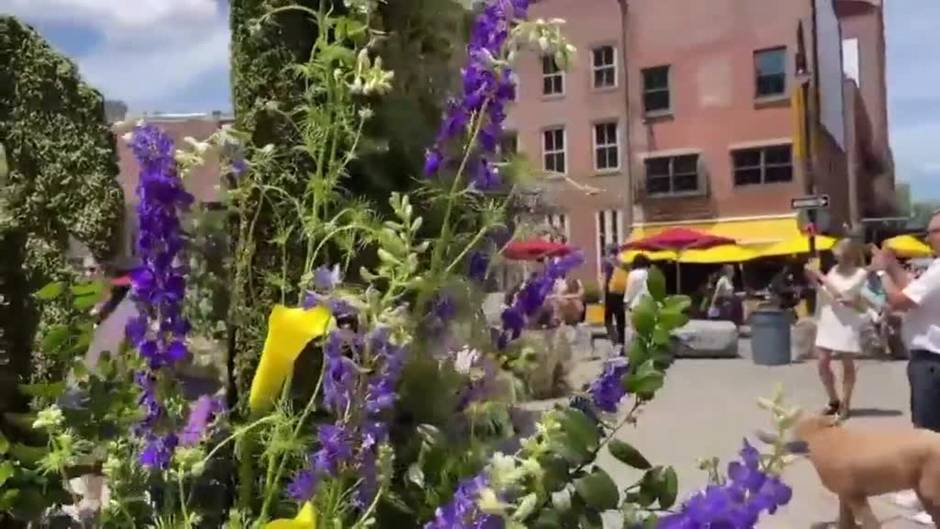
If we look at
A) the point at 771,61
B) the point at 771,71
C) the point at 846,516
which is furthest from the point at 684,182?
the point at 846,516

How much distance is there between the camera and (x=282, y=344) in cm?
165

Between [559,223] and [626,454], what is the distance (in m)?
0.55

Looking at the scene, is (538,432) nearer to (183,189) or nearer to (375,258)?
(375,258)

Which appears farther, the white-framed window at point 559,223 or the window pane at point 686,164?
the window pane at point 686,164

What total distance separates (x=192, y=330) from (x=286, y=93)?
16.5 inches

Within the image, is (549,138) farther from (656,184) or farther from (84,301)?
(84,301)

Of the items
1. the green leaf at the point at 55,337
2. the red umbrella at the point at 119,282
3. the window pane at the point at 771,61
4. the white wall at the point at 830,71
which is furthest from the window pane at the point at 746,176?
the green leaf at the point at 55,337

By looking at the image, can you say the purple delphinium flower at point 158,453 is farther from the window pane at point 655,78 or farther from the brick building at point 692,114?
the window pane at point 655,78

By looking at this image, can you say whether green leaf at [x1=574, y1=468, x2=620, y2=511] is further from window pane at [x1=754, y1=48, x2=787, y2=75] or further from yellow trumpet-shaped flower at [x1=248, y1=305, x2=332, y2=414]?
window pane at [x1=754, y1=48, x2=787, y2=75]

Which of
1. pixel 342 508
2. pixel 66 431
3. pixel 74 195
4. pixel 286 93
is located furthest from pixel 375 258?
pixel 74 195

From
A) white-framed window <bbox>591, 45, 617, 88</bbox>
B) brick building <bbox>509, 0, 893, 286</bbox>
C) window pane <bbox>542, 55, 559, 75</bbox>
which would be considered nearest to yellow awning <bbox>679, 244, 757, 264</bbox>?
brick building <bbox>509, 0, 893, 286</bbox>

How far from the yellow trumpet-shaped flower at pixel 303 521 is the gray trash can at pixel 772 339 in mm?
13135

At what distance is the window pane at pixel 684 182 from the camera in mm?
30125

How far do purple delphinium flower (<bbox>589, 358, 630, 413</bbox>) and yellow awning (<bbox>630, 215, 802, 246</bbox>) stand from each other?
26.5 m
